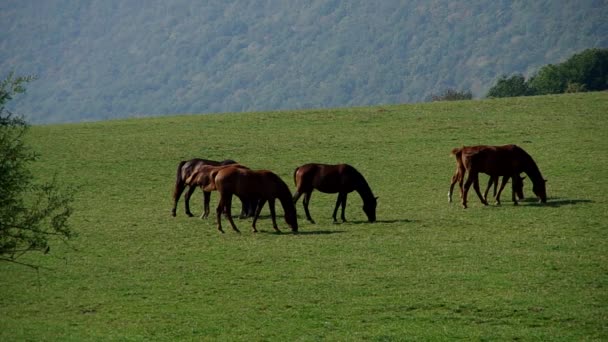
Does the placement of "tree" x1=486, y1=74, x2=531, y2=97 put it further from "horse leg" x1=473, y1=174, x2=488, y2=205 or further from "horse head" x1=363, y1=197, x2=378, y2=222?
"horse head" x1=363, y1=197, x2=378, y2=222

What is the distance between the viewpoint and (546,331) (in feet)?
50.1

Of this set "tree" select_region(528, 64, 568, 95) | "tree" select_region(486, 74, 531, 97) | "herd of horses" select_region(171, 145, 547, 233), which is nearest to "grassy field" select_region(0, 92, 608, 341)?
"herd of horses" select_region(171, 145, 547, 233)

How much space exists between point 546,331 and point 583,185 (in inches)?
581

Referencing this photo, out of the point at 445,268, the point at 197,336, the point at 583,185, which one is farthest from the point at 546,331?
the point at 583,185

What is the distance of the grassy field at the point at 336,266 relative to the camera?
52.0 ft

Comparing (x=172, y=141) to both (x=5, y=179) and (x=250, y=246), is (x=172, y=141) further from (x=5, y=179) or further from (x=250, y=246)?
(x=5, y=179)

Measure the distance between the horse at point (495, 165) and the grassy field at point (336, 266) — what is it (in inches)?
25.5

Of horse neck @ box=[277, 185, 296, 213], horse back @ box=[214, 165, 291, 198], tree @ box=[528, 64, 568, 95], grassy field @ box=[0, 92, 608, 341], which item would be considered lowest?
grassy field @ box=[0, 92, 608, 341]

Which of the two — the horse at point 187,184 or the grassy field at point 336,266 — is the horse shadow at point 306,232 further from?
the horse at point 187,184

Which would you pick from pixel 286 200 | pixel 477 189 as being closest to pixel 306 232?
pixel 286 200

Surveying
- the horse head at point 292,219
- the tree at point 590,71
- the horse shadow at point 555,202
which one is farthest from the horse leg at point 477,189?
the tree at point 590,71

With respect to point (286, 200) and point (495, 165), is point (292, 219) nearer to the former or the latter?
A: point (286, 200)

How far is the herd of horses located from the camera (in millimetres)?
22953

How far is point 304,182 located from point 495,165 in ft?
18.1
